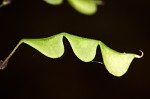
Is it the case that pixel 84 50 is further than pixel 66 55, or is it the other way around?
pixel 66 55

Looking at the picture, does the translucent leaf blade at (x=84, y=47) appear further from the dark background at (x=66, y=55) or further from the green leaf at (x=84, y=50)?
the dark background at (x=66, y=55)

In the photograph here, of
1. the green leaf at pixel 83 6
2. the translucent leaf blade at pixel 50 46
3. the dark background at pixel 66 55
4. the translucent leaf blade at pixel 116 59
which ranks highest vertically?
the green leaf at pixel 83 6

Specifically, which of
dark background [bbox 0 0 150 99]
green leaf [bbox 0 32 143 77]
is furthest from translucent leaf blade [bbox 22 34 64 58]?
dark background [bbox 0 0 150 99]

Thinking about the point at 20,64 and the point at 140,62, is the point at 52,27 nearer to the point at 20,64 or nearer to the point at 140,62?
the point at 20,64

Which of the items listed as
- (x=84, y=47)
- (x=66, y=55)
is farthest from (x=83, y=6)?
(x=66, y=55)

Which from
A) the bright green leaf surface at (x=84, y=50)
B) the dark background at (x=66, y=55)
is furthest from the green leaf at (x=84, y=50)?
the dark background at (x=66, y=55)

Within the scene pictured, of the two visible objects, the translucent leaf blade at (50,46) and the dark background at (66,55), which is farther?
the dark background at (66,55)

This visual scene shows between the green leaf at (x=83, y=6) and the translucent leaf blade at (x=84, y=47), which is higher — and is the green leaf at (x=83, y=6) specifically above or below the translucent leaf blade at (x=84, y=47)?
above

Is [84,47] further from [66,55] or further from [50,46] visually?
[66,55]
